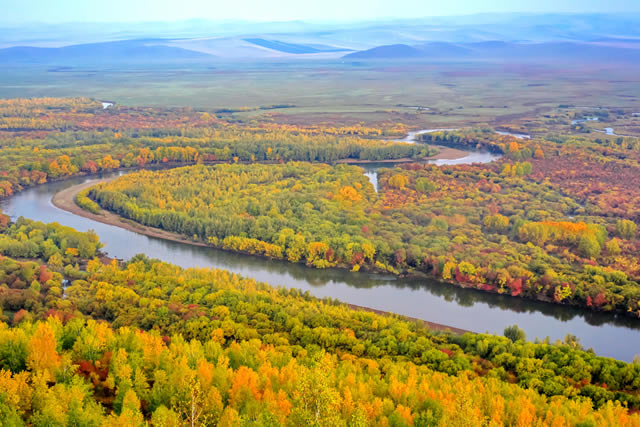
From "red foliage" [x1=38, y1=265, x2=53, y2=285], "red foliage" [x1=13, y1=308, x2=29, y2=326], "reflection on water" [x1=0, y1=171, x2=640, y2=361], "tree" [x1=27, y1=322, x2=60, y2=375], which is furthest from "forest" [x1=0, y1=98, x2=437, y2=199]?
"tree" [x1=27, y1=322, x2=60, y2=375]

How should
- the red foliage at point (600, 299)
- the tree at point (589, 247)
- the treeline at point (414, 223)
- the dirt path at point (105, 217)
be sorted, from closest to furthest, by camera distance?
the red foliage at point (600, 299) < the treeline at point (414, 223) < the tree at point (589, 247) < the dirt path at point (105, 217)

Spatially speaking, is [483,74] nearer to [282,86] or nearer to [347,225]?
[282,86]

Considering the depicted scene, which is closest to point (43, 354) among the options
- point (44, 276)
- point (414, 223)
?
point (44, 276)

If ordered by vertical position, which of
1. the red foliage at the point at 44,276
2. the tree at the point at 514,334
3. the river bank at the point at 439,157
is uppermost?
the river bank at the point at 439,157

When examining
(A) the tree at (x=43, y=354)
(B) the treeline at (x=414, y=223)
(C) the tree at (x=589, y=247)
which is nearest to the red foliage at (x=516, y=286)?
(B) the treeline at (x=414, y=223)

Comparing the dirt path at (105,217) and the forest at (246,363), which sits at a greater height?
the forest at (246,363)

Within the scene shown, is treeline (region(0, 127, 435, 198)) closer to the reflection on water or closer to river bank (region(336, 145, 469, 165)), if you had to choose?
river bank (region(336, 145, 469, 165))

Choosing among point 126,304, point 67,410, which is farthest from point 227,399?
point 126,304

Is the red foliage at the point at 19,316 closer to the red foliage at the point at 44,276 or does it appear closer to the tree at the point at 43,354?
the red foliage at the point at 44,276
